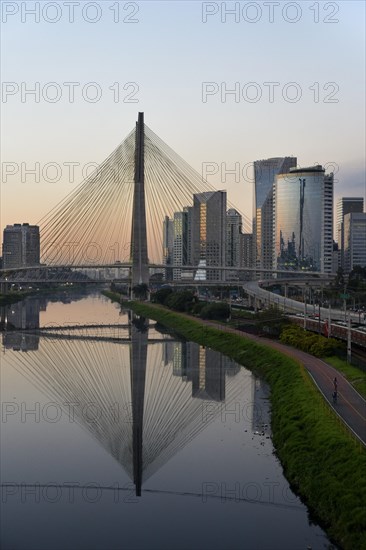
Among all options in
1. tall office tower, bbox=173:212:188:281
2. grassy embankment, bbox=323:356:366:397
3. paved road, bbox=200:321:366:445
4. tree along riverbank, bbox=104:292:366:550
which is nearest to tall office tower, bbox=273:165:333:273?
tall office tower, bbox=173:212:188:281

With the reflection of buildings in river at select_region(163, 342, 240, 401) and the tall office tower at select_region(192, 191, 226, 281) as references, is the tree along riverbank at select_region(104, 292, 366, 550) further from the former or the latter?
the tall office tower at select_region(192, 191, 226, 281)

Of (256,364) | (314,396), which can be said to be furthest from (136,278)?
(314,396)

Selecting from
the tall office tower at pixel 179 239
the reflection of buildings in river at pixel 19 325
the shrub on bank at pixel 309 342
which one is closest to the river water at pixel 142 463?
the shrub on bank at pixel 309 342

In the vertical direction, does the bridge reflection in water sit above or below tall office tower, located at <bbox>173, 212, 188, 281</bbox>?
below

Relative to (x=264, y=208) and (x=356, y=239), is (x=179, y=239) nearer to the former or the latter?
(x=264, y=208)

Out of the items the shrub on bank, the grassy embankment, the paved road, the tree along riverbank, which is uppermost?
the shrub on bank

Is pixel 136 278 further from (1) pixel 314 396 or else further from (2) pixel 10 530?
(2) pixel 10 530
